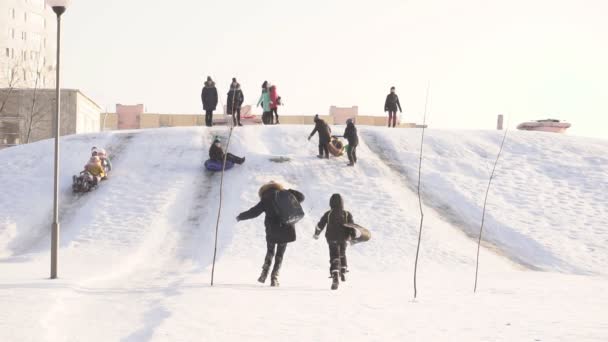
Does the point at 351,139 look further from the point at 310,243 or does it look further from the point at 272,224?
the point at 272,224

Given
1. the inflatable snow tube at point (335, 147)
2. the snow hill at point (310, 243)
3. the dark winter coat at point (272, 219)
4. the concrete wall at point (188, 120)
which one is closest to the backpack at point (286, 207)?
the dark winter coat at point (272, 219)

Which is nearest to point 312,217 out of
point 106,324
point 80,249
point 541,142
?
point 80,249

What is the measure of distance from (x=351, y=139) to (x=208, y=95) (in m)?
7.39

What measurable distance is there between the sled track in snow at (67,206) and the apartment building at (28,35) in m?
56.2

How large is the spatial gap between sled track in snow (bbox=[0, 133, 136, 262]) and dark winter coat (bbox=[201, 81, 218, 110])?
3.20 meters

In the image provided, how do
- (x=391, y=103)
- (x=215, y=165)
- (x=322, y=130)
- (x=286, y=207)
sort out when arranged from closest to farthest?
(x=286, y=207) < (x=215, y=165) < (x=322, y=130) < (x=391, y=103)

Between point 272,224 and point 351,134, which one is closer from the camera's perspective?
point 272,224

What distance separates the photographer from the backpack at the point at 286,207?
10.1m

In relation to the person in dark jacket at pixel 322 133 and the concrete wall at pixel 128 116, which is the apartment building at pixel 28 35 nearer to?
the concrete wall at pixel 128 116

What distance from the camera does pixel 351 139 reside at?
70.4 feet

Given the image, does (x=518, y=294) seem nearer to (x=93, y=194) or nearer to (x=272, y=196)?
(x=272, y=196)

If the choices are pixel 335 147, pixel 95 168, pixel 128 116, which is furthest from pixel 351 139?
pixel 128 116

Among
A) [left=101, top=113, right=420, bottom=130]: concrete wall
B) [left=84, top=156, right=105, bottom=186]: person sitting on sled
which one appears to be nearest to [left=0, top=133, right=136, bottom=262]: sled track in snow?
[left=84, top=156, right=105, bottom=186]: person sitting on sled

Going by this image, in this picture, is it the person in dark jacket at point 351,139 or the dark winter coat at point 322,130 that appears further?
the dark winter coat at point 322,130
